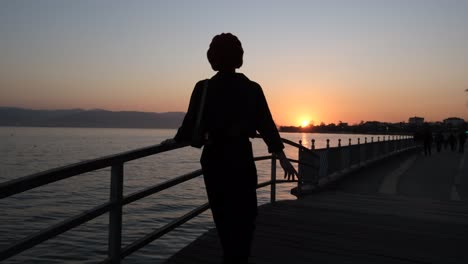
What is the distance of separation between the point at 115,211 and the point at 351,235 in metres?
3.18

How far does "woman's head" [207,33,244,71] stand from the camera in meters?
2.85

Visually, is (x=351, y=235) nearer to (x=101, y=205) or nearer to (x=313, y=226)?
(x=313, y=226)

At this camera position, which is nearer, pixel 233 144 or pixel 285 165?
pixel 233 144

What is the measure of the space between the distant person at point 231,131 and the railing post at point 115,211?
569 millimetres

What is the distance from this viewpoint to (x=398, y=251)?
15.4 ft

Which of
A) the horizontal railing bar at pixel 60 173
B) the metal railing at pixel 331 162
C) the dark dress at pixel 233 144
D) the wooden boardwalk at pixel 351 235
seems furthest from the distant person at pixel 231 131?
the metal railing at pixel 331 162

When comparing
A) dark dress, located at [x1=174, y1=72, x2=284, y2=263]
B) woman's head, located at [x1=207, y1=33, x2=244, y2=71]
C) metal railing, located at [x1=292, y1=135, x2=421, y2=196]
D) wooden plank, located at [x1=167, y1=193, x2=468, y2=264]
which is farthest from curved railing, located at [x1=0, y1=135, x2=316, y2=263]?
metal railing, located at [x1=292, y1=135, x2=421, y2=196]

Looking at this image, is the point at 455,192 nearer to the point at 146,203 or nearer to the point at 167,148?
the point at 167,148

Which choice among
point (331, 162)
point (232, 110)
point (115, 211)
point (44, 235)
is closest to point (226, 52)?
point (232, 110)

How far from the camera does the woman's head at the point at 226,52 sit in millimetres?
2850

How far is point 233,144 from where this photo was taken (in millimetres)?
2820

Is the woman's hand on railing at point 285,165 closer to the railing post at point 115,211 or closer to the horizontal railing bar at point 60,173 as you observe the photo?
the horizontal railing bar at point 60,173

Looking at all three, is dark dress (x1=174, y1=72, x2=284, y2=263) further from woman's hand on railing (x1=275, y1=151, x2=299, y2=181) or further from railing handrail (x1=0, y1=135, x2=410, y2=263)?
railing handrail (x1=0, y1=135, x2=410, y2=263)

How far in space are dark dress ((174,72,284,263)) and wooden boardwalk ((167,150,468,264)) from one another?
121 cm
